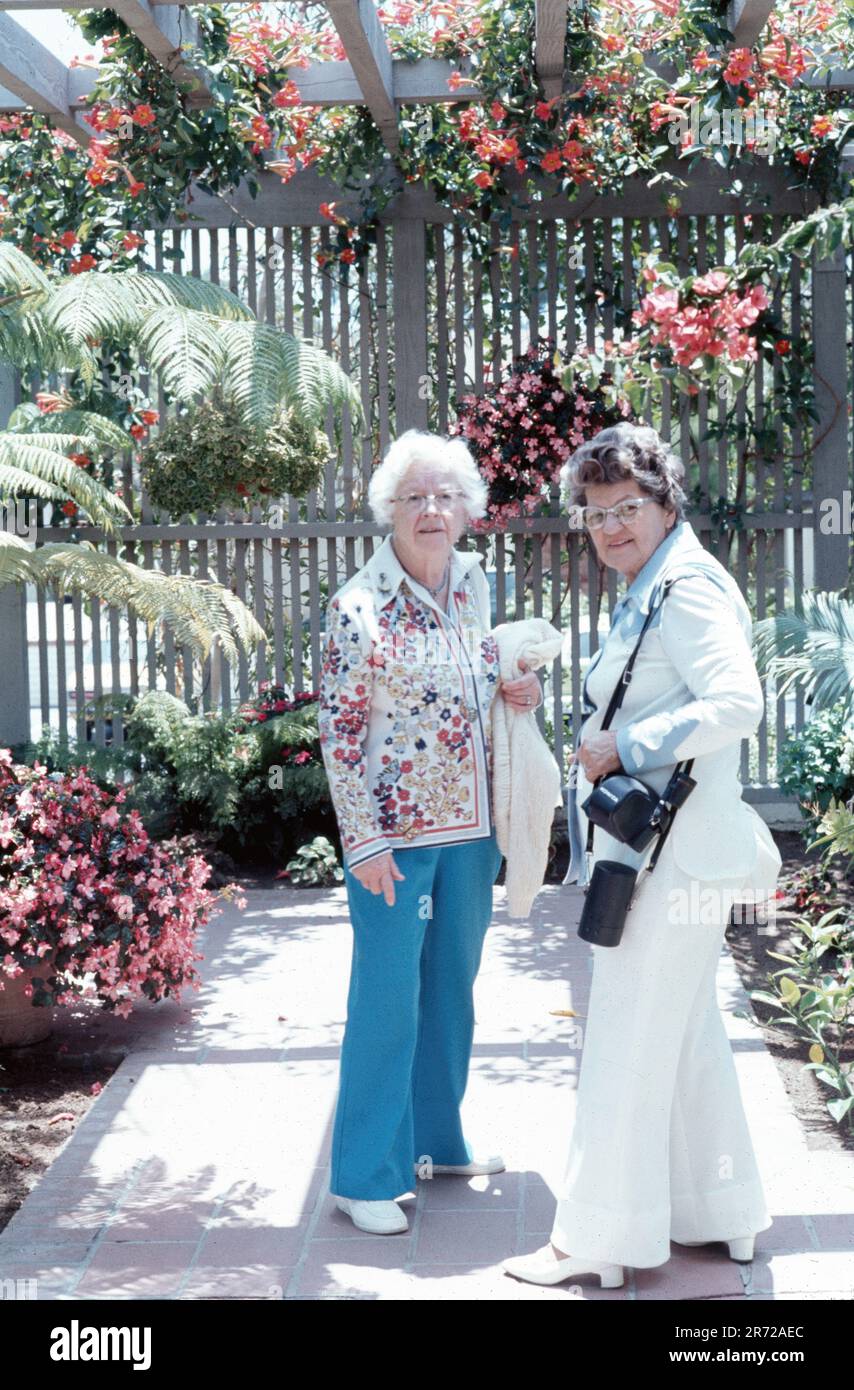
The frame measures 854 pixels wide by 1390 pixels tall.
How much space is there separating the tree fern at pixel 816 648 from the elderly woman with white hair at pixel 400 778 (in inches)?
105

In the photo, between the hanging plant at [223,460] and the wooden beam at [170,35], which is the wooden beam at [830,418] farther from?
Answer: the wooden beam at [170,35]

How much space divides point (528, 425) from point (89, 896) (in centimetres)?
379

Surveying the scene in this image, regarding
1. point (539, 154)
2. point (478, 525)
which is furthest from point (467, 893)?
point (539, 154)

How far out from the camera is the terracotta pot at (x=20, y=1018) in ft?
15.0

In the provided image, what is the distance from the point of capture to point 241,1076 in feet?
14.8

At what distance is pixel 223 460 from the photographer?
7078mm

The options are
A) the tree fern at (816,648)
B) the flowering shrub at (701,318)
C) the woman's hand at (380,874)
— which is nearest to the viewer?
the woman's hand at (380,874)

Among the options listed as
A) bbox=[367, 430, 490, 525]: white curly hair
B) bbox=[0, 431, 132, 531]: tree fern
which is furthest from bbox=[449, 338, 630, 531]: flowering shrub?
bbox=[367, 430, 490, 525]: white curly hair

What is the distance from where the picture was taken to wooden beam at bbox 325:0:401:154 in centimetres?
548

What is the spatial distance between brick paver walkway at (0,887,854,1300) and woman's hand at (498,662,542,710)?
1103 mm

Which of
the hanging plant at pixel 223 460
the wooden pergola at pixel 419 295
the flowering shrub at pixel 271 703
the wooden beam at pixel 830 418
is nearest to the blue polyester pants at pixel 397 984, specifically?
the hanging plant at pixel 223 460

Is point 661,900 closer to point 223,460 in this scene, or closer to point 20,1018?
point 20,1018

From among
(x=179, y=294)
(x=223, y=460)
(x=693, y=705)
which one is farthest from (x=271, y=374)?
(x=223, y=460)

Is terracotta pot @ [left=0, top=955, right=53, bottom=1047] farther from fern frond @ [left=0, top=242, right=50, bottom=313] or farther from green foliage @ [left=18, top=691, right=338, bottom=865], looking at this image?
green foliage @ [left=18, top=691, right=338, bottom=865]
